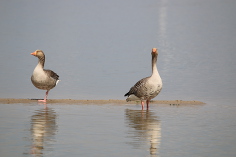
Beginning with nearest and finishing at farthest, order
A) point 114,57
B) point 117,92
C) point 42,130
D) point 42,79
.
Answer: point 42,130 → point 42,79 → point 117,92 → point 114,57

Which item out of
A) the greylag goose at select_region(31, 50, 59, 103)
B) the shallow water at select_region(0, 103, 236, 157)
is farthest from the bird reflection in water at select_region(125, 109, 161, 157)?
the greylag goose at select_region(31, 50, 59, 103)

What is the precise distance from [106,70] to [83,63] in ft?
13.3

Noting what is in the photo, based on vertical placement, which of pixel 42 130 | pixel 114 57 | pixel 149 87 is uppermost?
pixel 114 57

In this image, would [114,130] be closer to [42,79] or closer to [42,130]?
[42,130]

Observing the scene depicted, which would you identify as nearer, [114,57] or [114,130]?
[114,130]

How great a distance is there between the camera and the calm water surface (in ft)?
51.1

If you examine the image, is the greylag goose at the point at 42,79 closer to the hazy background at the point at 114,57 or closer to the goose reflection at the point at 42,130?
the hazy background at the point at 114,57

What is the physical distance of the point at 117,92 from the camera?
95.9 feet

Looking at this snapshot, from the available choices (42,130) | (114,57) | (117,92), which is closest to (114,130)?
(42,130)

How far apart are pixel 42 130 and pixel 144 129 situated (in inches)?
113

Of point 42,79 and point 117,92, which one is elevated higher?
point 42,79

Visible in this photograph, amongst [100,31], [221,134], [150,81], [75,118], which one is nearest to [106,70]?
[150,81]

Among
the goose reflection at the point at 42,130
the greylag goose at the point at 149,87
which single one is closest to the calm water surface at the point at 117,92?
the goose reflection at the point at 42,130

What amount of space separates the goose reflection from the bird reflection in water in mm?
2057
